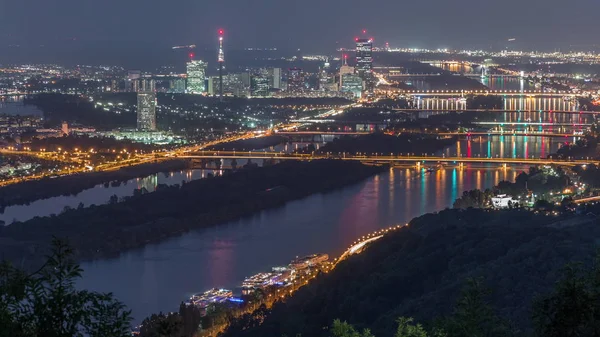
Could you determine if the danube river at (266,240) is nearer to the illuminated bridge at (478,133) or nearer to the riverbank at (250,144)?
the riverbank at (250,144)

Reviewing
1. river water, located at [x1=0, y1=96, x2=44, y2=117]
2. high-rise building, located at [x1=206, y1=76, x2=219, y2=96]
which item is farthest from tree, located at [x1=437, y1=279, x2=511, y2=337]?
high-rise building, located at [x1=206, y1=76, x2=219, y2=96]

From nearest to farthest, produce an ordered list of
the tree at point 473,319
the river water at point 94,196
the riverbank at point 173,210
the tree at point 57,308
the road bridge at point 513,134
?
the tree at point 57,308, the tree at point 473,319, the riverbank at point 173,210, the river water at point 94,196, the road bridge at point 513,134

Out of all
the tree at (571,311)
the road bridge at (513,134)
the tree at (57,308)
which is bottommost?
the tree at (571,311)

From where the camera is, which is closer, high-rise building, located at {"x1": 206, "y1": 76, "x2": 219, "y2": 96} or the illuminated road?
the illuminated road

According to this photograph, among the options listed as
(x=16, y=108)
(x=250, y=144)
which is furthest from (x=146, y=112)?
(x=16, y=108)

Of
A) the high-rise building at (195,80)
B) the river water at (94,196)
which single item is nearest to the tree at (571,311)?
the river water at (94,196)

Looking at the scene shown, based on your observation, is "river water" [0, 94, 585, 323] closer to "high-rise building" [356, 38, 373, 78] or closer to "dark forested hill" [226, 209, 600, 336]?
"dark forested hill" [226, 209, 600, 336]

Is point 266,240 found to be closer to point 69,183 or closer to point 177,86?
point 69,183
